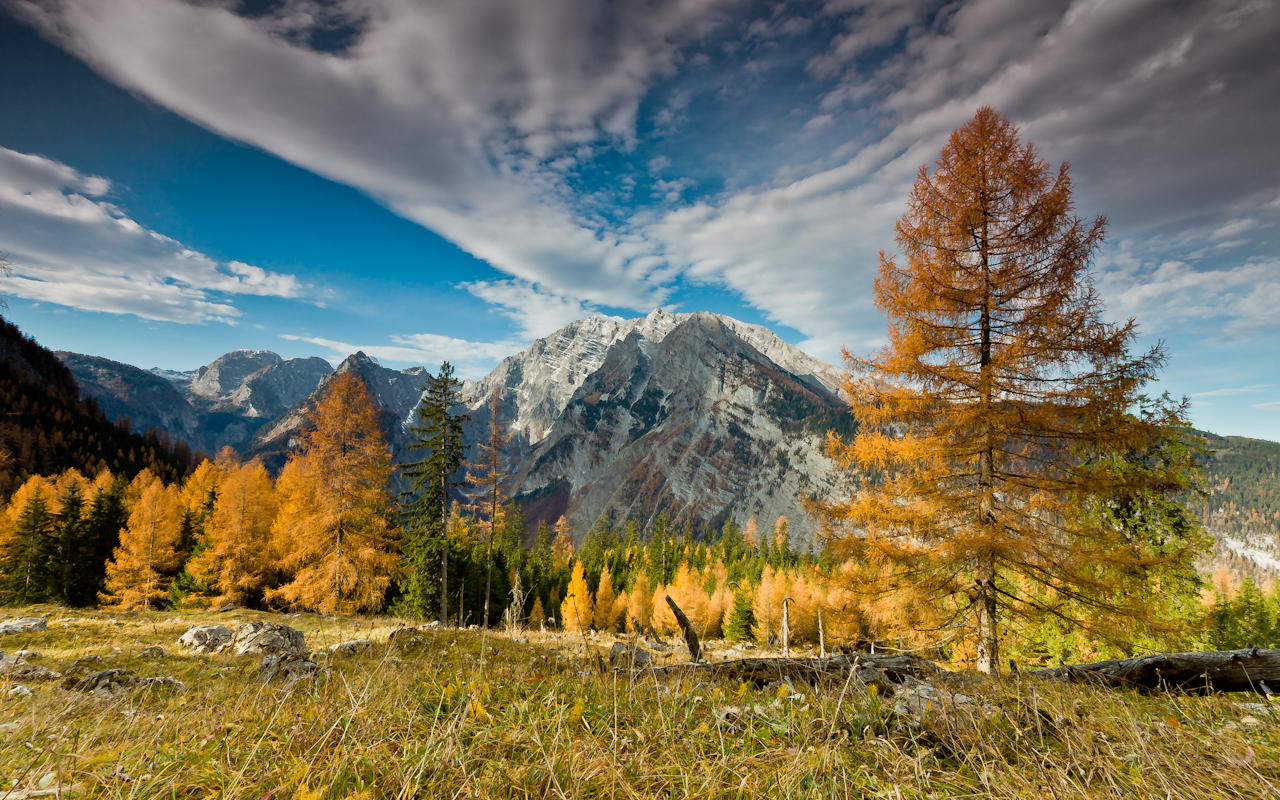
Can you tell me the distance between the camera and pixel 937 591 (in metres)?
8.70

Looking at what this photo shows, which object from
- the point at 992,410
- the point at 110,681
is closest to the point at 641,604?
the point at 992,410

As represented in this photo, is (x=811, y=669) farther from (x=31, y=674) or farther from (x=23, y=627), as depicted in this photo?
(x=23, y=627)

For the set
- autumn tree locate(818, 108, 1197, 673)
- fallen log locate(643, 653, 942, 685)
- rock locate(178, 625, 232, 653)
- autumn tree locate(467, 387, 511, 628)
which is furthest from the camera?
autumn tree locate(467, 387, 511, 628)

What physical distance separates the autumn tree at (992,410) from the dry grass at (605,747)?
228 inches

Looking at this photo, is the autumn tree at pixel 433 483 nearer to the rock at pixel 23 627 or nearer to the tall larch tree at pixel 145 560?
the rock at pixel 23 627

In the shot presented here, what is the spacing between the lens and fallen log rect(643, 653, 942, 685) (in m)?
3.84

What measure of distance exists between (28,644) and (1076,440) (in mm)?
20339

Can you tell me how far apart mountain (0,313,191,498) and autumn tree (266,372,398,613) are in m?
64.8

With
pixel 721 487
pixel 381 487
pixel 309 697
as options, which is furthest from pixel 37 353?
pixel 721 487

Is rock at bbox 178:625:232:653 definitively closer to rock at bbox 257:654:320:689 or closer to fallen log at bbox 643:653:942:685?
rock at bbox 257:654:320:689

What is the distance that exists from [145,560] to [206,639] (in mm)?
22515

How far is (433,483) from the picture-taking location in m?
22.8

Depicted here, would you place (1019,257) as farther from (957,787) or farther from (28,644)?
(28,644)

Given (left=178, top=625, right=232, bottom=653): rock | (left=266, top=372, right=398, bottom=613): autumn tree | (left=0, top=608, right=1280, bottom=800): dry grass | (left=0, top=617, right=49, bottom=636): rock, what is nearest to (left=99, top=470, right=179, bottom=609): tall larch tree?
(left=266, top=372, right=398, bottom=613): autumn tree
